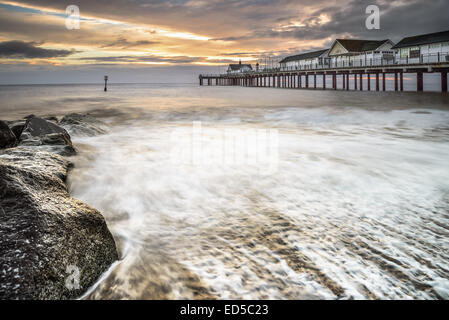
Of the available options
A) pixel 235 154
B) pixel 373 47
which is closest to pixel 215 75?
pixel 373 47

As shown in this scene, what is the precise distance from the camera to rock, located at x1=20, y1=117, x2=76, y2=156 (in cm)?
570

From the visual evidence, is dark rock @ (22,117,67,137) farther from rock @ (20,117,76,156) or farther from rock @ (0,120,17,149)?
rock @ (0,120,17,149)

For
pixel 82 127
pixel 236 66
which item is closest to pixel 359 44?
pixel 82 127

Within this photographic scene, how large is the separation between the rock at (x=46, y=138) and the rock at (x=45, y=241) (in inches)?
130

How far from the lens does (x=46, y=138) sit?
5.88m

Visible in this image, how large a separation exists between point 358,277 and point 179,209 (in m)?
2.09

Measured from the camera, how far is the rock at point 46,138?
5.70 m

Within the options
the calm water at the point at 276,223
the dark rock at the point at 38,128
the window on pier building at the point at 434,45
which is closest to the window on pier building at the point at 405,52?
the window on pier building at the point at 434,45

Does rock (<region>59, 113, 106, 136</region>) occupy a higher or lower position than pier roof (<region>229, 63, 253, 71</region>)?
lower

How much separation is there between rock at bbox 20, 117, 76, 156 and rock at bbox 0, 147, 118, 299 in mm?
3294

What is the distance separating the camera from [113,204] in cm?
398

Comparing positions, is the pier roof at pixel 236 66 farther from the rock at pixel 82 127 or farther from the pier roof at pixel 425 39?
the rock at pixel 82 127

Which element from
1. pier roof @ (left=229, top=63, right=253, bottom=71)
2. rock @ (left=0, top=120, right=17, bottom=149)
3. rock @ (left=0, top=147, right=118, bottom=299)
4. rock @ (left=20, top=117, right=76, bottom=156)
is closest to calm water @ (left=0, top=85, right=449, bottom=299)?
rock @ (left=0, top=147, right=118, bottom=299)
